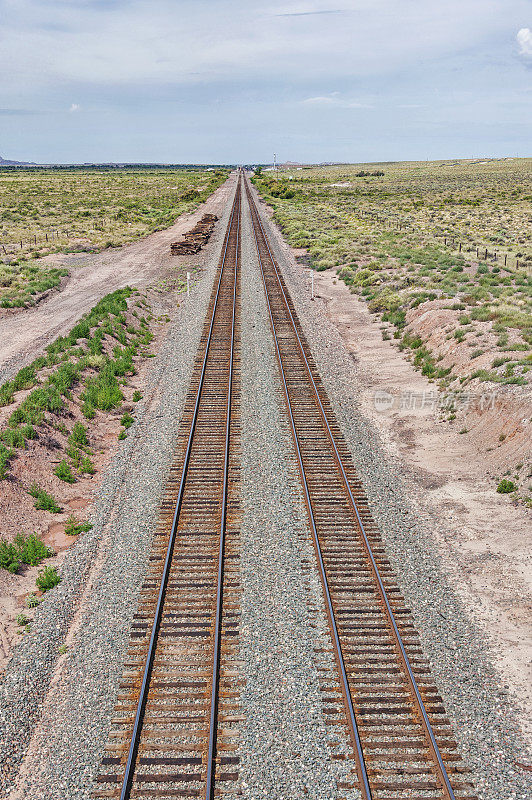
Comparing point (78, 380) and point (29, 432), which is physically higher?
point (78, 380)

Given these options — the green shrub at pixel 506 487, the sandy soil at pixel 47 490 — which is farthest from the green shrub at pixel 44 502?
the green shrub at pixel 506 487

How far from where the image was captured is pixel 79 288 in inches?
1415

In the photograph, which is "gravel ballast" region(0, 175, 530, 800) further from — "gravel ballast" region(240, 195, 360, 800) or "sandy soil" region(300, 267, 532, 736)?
"sandy soil" region(300, 267, 532, 736)

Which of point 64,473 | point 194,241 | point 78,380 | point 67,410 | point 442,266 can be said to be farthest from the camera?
point 194,241

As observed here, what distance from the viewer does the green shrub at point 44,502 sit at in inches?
502

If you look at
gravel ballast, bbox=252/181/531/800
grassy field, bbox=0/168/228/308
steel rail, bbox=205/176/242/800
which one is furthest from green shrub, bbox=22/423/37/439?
grassy field, bbox=0/168/228/308

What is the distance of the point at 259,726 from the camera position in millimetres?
7703

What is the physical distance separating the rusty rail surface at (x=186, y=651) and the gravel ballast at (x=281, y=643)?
0.30 metres

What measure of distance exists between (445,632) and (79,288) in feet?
105

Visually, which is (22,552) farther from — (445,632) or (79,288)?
(79,288)

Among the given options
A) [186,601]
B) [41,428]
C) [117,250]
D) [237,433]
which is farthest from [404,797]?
[117,250]

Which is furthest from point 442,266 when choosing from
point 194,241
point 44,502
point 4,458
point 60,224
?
point 60,224

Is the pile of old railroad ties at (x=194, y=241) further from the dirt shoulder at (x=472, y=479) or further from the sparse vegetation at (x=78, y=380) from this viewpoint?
the dirt shoulder at (x=472, y=479)

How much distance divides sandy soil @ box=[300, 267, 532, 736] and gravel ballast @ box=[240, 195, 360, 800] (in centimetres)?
285
